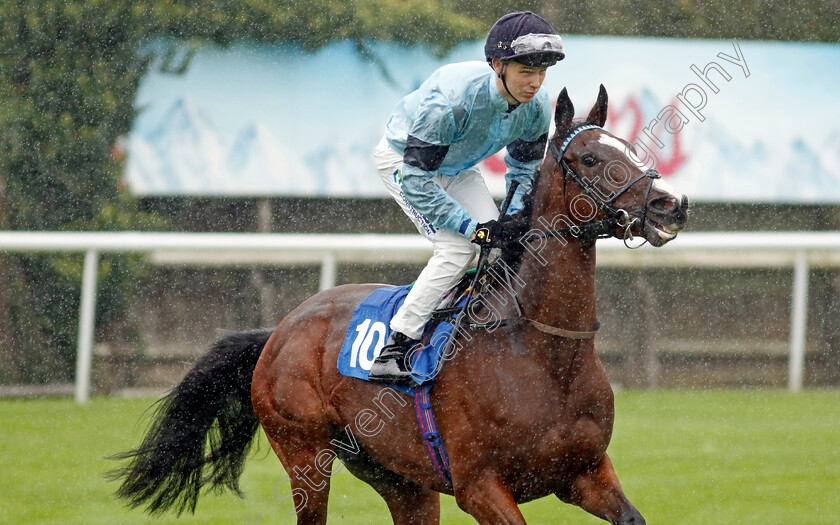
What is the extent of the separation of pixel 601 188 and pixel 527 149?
1.87 feet

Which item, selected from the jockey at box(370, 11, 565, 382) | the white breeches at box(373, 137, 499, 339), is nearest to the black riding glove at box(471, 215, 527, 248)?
the jockey at box(370, 11, 565, 382)

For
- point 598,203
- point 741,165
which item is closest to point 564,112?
point 598,203

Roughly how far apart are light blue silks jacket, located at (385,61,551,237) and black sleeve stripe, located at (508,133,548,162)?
9 centimetres

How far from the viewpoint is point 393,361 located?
311cm

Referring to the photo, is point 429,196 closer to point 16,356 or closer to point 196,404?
point 196,404

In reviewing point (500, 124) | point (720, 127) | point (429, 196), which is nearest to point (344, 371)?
point (429, 196)

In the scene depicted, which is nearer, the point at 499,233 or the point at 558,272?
the point at 558,272

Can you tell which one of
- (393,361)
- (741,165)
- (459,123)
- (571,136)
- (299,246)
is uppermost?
(571,136)

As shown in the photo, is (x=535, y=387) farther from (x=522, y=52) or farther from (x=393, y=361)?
(x=522, y=52)

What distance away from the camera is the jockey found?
2863 millimetres

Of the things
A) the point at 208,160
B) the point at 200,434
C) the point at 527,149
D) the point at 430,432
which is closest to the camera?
the point at 430,432

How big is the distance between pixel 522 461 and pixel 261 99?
6046mm

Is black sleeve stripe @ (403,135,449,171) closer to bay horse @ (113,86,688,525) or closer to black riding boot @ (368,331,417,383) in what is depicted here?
bay horse @ (113,86,688,525)

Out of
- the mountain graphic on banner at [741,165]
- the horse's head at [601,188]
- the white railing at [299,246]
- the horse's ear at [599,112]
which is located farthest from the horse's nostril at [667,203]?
the mountain graphic on banner at [741,165]
